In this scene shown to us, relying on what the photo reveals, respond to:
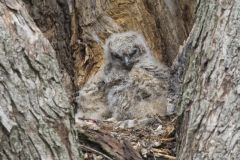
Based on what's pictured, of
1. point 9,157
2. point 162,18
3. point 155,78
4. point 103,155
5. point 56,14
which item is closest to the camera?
point 9,157

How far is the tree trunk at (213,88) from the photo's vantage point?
3068 millimetres

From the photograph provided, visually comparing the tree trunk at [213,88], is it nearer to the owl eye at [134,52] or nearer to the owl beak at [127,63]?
the owl beak at [127,63]

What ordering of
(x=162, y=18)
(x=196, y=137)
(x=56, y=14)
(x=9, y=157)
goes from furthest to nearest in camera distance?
1. (x=162, y=18)
2. (x=56, y=14)
3. (x=196, y=137)
4. (x=9, y=157)

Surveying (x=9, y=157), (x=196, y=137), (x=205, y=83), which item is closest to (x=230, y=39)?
(x=205, y=83)

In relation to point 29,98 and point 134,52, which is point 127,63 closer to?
point 134,52

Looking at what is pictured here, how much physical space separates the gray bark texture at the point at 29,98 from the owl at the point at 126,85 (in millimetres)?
2545

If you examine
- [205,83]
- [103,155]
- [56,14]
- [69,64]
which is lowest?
[103,155]

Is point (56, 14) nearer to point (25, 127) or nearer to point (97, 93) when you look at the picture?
point (97, 93)

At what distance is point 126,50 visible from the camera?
6156mm

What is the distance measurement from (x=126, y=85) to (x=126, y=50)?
0.49 m

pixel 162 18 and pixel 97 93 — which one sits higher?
pixel 162 18

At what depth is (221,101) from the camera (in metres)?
3.17

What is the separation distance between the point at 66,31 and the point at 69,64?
313 millimetres

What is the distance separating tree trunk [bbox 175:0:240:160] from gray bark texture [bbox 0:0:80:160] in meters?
0.65
